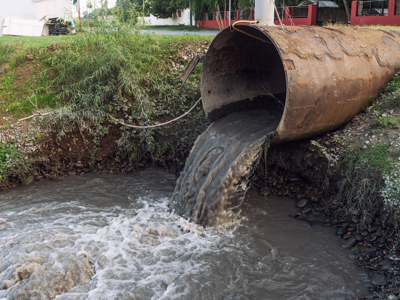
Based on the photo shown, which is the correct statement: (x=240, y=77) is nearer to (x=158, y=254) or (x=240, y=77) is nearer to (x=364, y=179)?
(x=364, y=179)

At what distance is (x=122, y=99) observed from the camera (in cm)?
692

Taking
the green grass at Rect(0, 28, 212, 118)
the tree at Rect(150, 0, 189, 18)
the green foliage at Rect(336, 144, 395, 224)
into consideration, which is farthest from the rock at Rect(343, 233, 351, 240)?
the tree at Rect(150, 0, 189, 18)

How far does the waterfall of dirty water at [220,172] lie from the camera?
482 centimetres

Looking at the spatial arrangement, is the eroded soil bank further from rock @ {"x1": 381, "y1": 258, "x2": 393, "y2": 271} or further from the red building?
the red building

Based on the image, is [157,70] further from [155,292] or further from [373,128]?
[155,292]

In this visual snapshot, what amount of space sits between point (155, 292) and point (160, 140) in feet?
11.4

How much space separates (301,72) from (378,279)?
2410 millimetres

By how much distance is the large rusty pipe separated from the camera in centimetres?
450

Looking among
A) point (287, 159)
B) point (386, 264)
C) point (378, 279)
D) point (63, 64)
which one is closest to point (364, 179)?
point (386, 264)

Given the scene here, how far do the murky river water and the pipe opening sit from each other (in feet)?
5.24

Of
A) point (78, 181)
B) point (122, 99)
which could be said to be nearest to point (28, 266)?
point (78, 181)

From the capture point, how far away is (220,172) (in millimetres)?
4938

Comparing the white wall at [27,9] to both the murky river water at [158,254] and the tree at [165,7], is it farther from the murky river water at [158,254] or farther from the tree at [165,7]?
the murky river water at [158,254]

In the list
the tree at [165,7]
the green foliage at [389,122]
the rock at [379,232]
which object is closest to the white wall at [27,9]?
the tree at [165,7]
